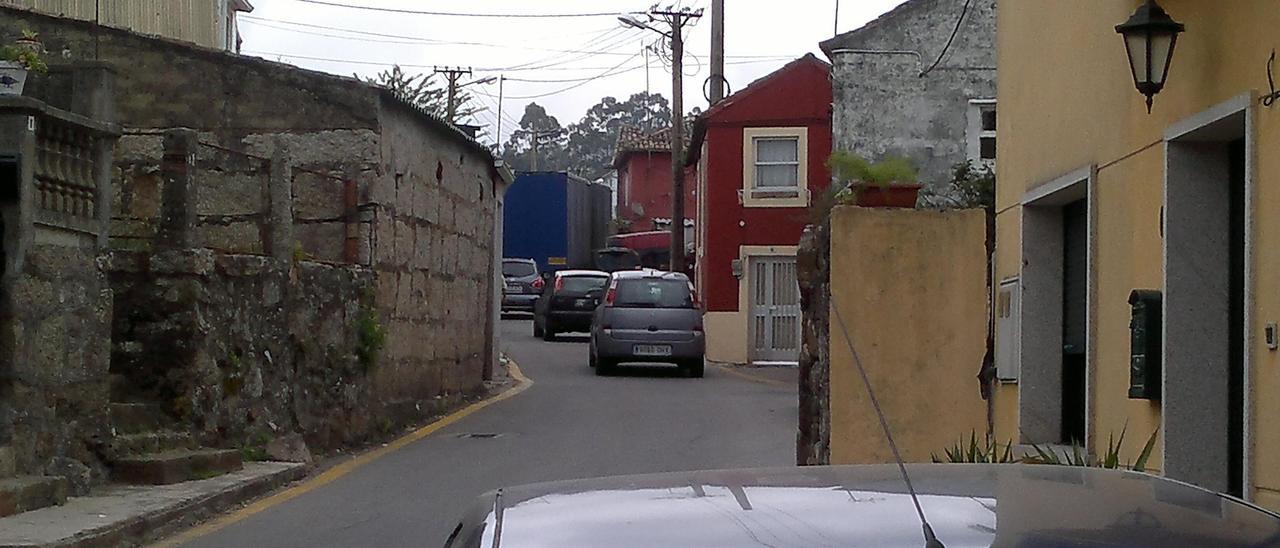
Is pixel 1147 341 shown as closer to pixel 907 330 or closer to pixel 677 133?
pixel 907 330

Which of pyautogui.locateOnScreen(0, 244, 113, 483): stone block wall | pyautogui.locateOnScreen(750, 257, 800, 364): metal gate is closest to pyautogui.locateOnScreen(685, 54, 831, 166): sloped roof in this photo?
pyautogui.locateOnScreen(750, 257, 800, 364): metal gate

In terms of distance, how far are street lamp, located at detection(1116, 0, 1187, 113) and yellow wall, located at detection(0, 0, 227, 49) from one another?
12.8 meters

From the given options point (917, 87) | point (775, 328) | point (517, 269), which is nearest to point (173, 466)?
point (917, 87)

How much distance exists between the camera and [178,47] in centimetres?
1475

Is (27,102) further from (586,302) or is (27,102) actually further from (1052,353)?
(586,302)

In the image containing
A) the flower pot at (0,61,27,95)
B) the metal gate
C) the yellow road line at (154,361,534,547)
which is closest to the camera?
the yellow road line at (154,361,534,547)

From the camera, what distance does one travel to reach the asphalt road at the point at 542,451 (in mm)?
9523

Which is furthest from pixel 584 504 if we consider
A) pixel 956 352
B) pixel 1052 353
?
pixel 956 352

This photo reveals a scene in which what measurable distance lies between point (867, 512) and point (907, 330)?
7644mm

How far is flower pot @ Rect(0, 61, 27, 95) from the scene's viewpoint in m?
9.91

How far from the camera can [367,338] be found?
1422 centimetres

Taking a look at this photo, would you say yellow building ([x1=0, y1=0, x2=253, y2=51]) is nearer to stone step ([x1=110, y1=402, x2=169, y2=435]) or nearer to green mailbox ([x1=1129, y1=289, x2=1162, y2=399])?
stone step ([x1=110, y1=402, x2=169, y2=435])

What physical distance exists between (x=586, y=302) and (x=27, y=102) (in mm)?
22682

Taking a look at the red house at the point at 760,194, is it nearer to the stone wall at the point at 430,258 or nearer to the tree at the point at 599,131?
the stone wall at the point at 430,258
